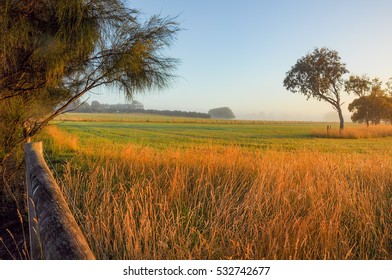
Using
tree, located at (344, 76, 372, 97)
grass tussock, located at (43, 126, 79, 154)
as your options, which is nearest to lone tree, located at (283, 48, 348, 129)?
tree, located at (344, 76, 372, 97)

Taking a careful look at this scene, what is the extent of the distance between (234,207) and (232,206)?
24 millimetres

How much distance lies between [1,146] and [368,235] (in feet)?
15.6

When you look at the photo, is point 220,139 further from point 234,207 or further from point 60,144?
point 234,207

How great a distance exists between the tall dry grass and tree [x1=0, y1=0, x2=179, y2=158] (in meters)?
1.14

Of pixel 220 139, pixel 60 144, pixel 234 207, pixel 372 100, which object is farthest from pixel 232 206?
pixel 372 100

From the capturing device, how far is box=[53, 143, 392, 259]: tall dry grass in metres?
2.62

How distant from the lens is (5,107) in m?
4.45

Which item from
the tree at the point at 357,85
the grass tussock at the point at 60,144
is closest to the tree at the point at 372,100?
the tree at the point at 357,85

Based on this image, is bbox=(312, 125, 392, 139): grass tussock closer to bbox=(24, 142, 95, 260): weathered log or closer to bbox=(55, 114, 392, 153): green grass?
bbox=(55, 114, 392, 153): green grass

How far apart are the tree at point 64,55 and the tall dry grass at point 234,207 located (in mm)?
1138

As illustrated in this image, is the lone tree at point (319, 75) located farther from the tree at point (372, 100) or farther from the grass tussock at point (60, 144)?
the grass tussock at point (60, 144)

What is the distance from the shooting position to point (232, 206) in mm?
3629

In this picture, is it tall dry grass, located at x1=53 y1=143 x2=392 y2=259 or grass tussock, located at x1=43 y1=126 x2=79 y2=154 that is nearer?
tall dry grass, located at x1=53 y1=143 x2=392 y2=259

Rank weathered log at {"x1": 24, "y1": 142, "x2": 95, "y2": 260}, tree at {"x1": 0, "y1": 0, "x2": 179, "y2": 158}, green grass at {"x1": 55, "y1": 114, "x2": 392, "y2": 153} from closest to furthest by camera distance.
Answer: weathered log at {"x1": 24, "y1": 142, "x2": 95, "y2": 260}, tree at {"x1": 0, "y1": 0, "x2": 179, "y2": 158}, green grass at {"x1": 55, "y1": 114, "x2": 392, "y2": 153}
